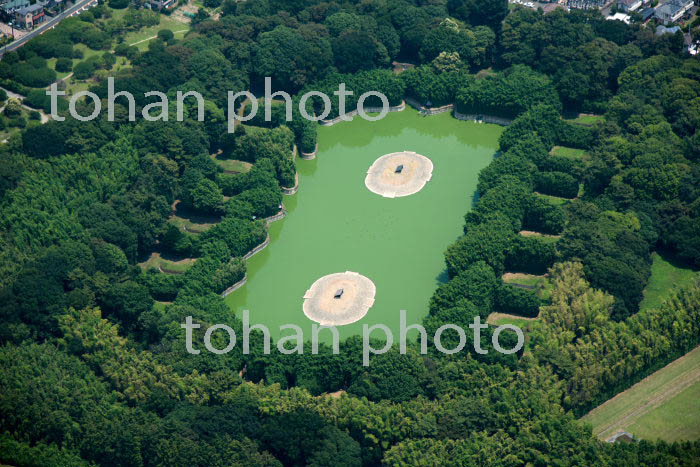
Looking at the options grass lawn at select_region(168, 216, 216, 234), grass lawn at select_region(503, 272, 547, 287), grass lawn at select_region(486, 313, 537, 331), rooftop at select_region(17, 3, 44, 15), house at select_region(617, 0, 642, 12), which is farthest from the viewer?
house at select_region(617, 0, 642, 12)

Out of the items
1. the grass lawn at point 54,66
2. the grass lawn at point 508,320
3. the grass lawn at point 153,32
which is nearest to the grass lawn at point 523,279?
the grass lawn at point 508,320

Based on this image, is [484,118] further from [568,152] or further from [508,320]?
[508,320]

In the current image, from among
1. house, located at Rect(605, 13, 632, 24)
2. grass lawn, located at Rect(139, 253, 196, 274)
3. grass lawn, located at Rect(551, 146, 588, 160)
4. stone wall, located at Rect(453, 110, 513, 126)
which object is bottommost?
grass lawn, located at Rect(139, 253, 196, 274)

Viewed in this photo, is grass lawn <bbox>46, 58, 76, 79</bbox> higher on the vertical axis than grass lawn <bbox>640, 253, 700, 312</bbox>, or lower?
higher

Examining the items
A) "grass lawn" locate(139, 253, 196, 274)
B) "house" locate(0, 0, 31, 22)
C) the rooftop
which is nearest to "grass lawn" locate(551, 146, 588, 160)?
"grass lawn" locate(139, 253, 196, 274)

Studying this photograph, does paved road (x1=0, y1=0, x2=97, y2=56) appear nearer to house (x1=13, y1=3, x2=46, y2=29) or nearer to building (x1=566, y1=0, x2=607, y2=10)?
house (x1=13, y1=3, x2=46, y2=29)

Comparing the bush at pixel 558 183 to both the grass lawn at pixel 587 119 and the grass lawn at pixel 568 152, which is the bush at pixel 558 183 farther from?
the grass lawn at pixel 587 119

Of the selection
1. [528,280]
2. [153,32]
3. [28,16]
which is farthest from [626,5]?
[28,16]
